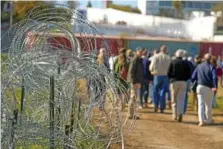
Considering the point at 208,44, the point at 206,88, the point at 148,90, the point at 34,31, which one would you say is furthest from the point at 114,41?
the point at 34,31

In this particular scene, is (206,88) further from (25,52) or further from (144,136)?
(25,52)

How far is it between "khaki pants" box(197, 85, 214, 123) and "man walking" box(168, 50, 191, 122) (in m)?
0.50

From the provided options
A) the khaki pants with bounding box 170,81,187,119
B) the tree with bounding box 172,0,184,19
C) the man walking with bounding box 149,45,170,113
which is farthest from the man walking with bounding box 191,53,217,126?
the tree with bounding box 172,0,184,19

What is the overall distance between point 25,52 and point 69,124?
110 centimetres

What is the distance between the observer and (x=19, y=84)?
267 inches

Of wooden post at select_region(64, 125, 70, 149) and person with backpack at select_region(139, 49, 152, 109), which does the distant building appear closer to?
person with backpack at select_region(139, 49, 152, 109)

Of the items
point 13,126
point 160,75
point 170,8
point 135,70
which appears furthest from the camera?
point 170,8

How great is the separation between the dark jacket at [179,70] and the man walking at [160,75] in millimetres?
1108

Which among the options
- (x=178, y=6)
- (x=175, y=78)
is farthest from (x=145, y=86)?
(x=178, y=6)

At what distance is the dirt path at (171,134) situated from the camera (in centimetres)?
1088

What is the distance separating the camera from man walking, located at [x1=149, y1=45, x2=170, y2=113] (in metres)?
15.1

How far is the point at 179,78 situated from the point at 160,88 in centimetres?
183

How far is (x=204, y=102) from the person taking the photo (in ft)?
44.8

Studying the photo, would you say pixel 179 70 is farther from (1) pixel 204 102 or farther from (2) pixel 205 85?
(1) pixel 204 102
